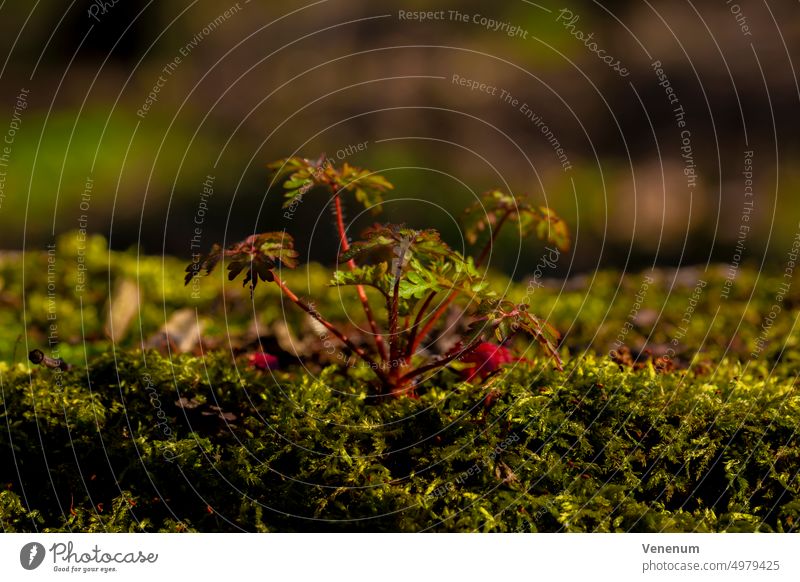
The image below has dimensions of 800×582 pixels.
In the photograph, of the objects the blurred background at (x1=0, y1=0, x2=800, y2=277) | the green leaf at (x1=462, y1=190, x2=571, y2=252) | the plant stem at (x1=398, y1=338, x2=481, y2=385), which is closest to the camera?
the plant stem at (x1=398, y1=338, x2=481, y2=385)

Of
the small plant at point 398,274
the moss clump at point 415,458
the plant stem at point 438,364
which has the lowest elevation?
the moss clump at point 415,458

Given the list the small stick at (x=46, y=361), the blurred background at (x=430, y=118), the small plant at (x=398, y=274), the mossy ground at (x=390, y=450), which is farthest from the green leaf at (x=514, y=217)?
the blurred background at (x=430, y=118)

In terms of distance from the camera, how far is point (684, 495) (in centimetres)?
223

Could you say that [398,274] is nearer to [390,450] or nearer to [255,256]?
[255,256]

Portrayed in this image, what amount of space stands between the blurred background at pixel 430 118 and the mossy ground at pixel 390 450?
17.8 feet

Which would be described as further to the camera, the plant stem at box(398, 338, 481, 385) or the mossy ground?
the plant stem at box(398, 338, 481, 385)

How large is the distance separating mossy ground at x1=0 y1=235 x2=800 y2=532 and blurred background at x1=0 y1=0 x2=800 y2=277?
17.8 feet

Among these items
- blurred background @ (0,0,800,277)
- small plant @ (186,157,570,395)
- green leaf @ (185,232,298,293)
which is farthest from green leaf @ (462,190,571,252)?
blurred background @ (0,0,800,277)

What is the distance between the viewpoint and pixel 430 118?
390 inches

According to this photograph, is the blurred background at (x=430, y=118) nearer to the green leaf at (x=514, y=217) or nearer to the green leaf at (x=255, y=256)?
the green leaf at (x=514, y=217)

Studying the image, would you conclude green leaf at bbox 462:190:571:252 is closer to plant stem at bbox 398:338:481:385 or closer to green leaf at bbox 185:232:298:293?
plant stem at bbox 398:338:481:385

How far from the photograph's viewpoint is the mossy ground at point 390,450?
2.14 meters

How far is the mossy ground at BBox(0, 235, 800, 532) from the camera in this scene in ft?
7.02

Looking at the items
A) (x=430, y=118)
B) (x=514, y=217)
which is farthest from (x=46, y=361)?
(x=430, y=118)
